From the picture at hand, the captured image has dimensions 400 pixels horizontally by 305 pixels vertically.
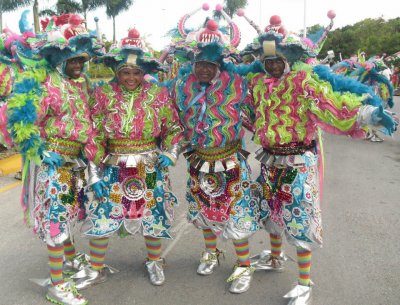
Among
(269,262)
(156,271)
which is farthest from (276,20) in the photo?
(156,271)

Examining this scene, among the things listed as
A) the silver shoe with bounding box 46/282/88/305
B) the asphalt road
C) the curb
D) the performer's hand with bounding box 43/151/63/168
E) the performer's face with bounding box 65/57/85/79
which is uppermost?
the performer's face with bounding box 65/57/85/79

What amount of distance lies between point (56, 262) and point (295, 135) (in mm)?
2024

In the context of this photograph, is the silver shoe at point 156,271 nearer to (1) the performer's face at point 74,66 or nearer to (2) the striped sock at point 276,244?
(2) the striped sock at point 276,244

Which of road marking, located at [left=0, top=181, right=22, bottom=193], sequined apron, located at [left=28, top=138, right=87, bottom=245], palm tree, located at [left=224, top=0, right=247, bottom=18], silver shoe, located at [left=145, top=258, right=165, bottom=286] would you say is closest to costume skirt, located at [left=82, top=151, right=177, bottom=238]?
sequined apron, located at [left=28, top=138, right=87, bottom=245]

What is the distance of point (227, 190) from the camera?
133 inches

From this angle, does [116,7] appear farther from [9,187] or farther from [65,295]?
[65,295]

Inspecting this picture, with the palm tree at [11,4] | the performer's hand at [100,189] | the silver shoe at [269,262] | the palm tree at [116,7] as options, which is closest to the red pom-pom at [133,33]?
the performer's hand at [100,189]

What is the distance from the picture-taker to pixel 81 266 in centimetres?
361

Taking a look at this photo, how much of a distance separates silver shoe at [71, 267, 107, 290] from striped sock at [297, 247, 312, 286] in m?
1.61

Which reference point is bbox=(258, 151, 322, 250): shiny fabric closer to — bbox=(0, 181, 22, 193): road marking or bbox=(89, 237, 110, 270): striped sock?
→ bbox=(89, 237, 110, 270): striped sock

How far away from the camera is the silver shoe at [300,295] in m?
3.13

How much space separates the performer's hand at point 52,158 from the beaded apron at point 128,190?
386 mm

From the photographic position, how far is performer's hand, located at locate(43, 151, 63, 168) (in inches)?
118

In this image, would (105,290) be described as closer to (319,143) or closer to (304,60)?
(319,143)
